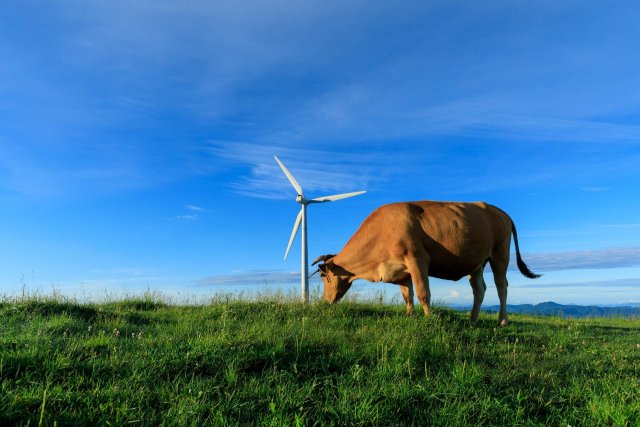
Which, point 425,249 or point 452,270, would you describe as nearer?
point 425,249

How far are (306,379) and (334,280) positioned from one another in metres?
6.71

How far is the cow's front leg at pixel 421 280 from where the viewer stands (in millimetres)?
10569

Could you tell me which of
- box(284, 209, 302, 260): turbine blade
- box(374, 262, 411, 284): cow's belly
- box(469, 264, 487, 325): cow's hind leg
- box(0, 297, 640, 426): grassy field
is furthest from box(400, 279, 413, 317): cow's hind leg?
box(284, 209, 302, 260): turbine blade

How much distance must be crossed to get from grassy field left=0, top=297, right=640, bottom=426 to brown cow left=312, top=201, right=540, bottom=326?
105 inches

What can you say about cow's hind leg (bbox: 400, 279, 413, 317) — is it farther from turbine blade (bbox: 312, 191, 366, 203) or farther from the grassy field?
turbine blade (bbox: 312, 191, 366, 203)

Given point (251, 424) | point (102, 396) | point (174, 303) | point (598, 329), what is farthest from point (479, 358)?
point (174, 303)

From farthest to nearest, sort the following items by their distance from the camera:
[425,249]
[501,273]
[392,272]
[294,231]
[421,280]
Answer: [294,231]
[501,273]
[392,272]
[425,249]
[421,280]

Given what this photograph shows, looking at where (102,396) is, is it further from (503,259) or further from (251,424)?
(503,259)

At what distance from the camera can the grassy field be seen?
15.4 feet

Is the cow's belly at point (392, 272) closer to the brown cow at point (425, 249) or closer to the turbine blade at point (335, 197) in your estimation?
the brown cow at point (425, 249)

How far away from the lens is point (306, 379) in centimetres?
582

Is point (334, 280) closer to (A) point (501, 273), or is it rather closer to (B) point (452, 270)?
(B) point (452, 270)

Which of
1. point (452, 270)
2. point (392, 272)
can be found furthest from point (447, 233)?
point (392, 272)

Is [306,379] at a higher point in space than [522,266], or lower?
lower
